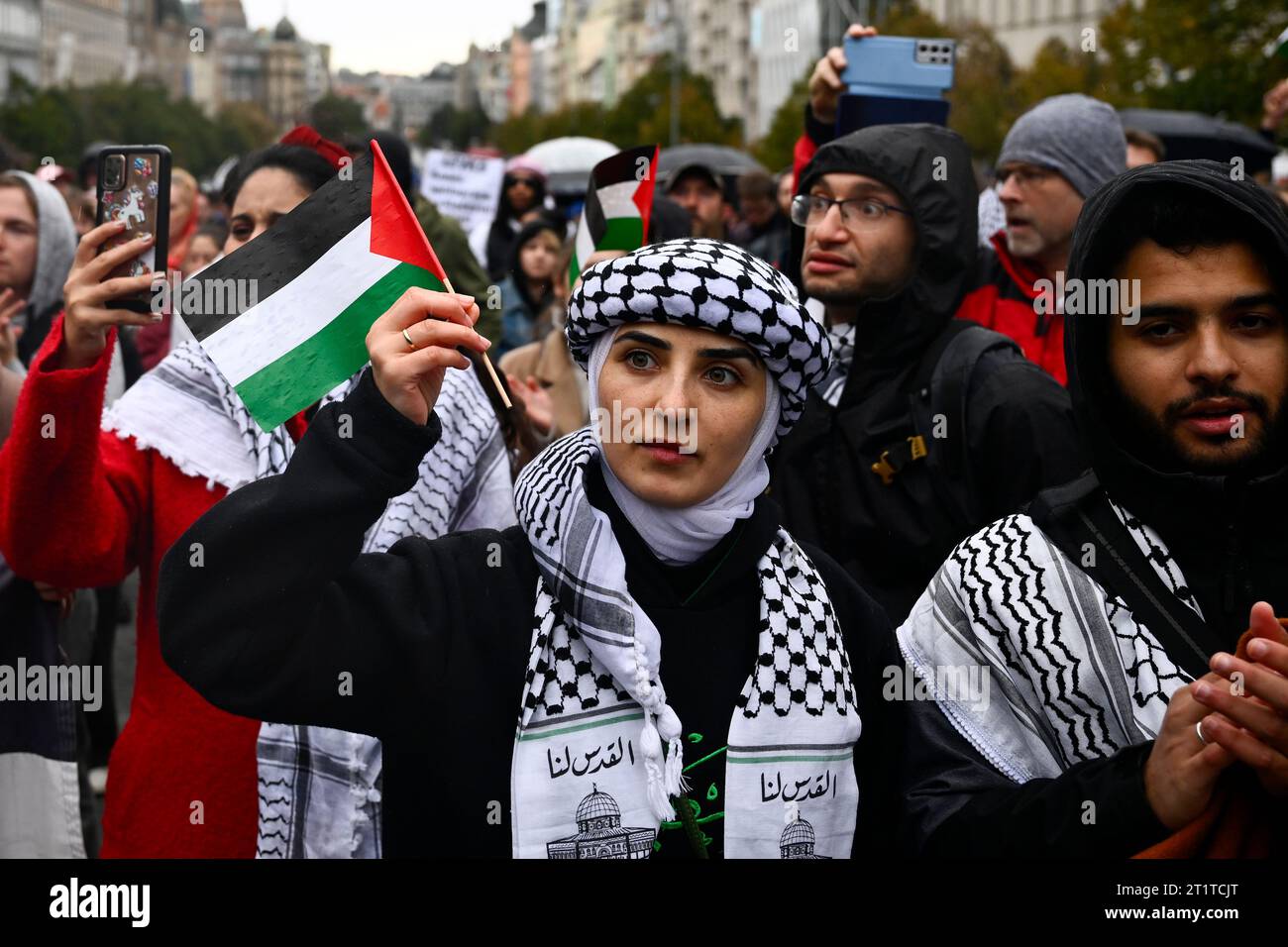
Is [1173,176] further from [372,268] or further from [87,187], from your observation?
[87,187]

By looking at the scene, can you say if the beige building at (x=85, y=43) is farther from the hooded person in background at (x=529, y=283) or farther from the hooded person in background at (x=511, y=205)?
the hooded person in background at (x=529, y=283)

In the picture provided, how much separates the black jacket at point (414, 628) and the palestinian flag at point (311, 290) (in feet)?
1.28

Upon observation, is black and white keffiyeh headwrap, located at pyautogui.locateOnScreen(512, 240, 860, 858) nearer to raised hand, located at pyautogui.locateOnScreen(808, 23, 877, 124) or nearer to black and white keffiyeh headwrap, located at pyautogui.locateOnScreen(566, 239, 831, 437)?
black and white keffiyeh headwrap, located at pyautogui.locateOnScreen(566, 239, 831, 437)

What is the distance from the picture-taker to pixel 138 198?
11.2 ft

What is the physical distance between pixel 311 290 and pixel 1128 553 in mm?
1435

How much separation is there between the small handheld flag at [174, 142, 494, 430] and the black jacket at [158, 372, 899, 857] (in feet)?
1.29

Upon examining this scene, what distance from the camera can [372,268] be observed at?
2.89 metres

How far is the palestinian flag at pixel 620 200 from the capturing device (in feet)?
15.2

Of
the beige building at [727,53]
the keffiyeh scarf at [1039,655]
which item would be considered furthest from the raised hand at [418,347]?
the beige building at [727,53]

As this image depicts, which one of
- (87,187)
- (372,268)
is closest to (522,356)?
(372,268)

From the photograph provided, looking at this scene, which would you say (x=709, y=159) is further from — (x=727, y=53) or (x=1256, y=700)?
(x=727, y=53)

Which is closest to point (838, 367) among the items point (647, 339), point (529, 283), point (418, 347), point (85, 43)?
point (647, 339)
